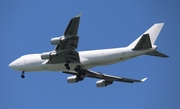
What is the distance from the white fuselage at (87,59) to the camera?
39094mm

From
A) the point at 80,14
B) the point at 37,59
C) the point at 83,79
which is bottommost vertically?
the point at 83,79

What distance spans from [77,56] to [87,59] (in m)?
1.18

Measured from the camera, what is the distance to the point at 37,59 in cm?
4378

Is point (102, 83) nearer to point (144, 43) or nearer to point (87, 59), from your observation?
point (87, 59)

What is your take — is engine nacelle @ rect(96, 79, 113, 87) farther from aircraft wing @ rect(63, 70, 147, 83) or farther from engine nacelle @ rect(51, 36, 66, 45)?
engine nacelle @ rect(51, 36, 66, 45)

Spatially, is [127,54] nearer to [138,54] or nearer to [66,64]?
[138,54]

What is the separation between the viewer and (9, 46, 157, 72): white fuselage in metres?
39.1

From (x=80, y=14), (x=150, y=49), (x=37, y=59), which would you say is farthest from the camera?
(x=37, y=59)

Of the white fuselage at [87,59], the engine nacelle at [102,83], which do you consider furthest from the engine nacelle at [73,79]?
the engine nacelle at [102,83]

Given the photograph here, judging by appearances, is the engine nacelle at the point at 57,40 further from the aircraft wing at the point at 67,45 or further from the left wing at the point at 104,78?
the left wing at the point at 104,78

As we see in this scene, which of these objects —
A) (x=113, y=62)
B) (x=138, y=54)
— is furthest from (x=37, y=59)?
(x=138, y=54)

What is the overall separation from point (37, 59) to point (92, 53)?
22.0 feet

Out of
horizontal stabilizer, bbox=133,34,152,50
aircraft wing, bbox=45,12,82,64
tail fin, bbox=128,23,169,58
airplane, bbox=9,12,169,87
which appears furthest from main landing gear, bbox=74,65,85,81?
horizontal stabilizer, bbox=133,34,152,50

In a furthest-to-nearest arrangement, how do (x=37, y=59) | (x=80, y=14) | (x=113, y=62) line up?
(x=37, y=59) → (x=113, y=62) → (x=80, y=14)
